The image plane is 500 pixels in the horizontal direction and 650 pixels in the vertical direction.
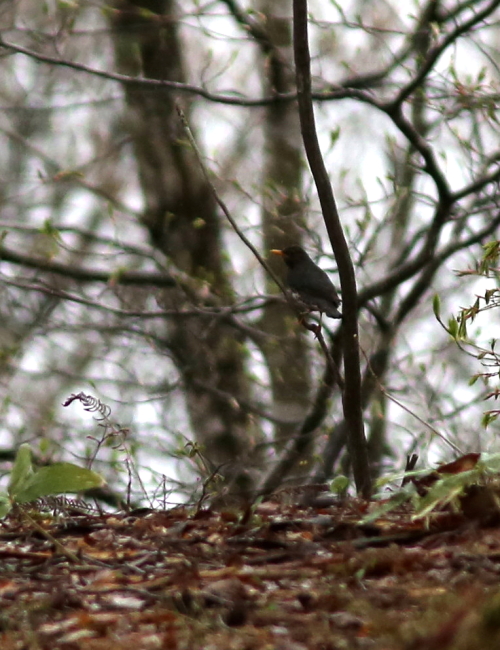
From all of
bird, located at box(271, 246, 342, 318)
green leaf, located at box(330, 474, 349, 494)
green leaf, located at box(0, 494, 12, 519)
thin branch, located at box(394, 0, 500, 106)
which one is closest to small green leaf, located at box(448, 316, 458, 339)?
green leaf, located at box(330, 474, 349, 494)

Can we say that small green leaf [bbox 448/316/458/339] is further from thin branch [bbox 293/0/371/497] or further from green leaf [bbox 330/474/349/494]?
green leaf [bbox 330/474/349/494]

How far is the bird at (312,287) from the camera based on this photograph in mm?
8053

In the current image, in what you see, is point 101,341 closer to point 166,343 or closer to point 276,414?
point 166,343

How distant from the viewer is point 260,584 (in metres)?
2.21

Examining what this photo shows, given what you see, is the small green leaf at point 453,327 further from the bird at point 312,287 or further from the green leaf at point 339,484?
the bird at point 312,287

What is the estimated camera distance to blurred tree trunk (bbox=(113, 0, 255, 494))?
11023 mm

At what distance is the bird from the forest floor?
4997 millimetres

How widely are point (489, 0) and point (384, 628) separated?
8.06 m

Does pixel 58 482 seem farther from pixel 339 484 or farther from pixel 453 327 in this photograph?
pixel 453 327

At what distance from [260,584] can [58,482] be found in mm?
1094

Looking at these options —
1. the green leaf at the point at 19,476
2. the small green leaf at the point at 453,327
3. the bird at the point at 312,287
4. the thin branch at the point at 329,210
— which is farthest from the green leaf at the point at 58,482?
the bird at the point at 312,287

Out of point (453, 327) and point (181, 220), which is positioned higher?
point (181, 220)

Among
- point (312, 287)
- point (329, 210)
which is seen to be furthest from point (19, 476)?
point (312, 287)

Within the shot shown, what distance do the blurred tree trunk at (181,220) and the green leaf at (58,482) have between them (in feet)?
24.4
